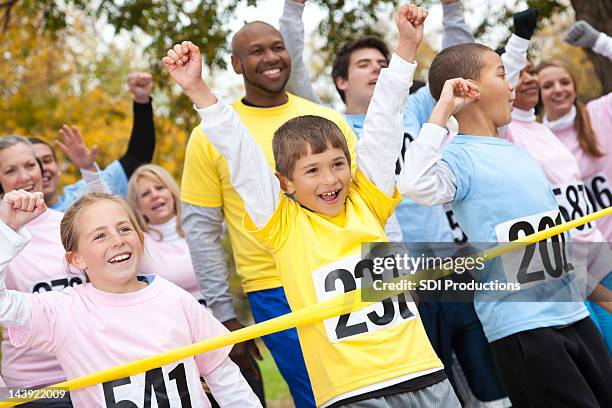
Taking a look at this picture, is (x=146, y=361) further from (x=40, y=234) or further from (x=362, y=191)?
(x=40, y=234)

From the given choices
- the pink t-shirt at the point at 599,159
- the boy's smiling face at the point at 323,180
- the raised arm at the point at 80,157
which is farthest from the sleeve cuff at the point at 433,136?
the raised arm at the point at 80,157

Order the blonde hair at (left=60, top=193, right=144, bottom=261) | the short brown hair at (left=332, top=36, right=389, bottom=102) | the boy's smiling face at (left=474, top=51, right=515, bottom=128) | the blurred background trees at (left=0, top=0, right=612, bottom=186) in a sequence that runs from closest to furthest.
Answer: the blonde hair at (left=60, top=193, right=144, bottom=261), the boy's smiling face at (left=474, top=51, right=515, bottom=128), the short brown hair at (left=332, top=36, right=389, bottom=102), the blurred background trees at (left=0, top=0, right=612, bottom=186)

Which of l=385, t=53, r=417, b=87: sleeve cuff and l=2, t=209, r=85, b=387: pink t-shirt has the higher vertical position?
l=385, t=53, r=417, b=87: sleeve cuff

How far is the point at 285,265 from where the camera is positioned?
3.14 meters

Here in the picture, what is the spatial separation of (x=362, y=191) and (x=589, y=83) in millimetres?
12768

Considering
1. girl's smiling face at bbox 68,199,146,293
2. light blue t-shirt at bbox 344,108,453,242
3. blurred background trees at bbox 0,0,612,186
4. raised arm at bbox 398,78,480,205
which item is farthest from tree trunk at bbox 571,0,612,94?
girl's smiling face at bbox 68,199,146,293

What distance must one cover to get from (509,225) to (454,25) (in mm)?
1967

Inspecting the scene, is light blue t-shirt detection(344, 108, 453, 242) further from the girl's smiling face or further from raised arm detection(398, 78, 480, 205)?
the girl's smiling face

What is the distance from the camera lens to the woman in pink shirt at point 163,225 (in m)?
4.55

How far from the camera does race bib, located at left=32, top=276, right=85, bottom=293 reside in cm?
377

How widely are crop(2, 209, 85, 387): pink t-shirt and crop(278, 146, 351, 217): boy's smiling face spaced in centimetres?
122

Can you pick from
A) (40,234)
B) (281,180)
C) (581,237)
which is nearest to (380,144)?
(281,180)

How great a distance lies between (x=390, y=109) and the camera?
3.12 metres

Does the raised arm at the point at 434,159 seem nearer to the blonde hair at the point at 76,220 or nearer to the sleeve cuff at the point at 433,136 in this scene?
the sleeve cuff at the point at 433,136
